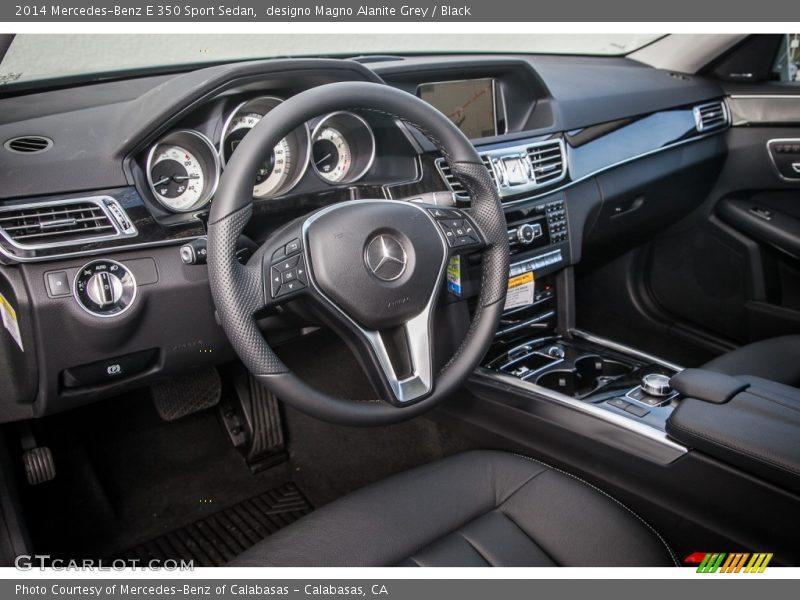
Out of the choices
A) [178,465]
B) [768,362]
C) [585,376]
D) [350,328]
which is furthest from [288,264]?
[768,362]

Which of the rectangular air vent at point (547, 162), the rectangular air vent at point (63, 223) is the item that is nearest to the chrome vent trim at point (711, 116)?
the rectangular air vent at point (547, 162)

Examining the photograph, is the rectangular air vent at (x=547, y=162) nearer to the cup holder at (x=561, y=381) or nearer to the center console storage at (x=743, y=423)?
the cup holder at (x=561, y=381)

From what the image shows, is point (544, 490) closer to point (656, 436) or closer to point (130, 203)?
point (656, 436)

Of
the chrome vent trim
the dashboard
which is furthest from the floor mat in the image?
the chrome vent trim

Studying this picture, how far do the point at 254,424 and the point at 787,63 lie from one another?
2181mm

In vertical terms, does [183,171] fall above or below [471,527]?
above

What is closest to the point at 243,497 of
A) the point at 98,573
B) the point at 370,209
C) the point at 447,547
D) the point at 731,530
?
the point at 98,573

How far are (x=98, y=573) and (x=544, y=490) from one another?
83cm

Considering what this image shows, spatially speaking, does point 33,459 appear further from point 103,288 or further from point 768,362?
point 768,362

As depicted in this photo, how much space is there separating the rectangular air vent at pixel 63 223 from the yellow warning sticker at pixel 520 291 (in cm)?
99

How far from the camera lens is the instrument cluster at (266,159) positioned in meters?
1.34

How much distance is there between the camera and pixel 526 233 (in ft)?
6.12

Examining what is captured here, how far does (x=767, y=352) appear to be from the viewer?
1734 mm

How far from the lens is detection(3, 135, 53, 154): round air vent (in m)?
1.25
